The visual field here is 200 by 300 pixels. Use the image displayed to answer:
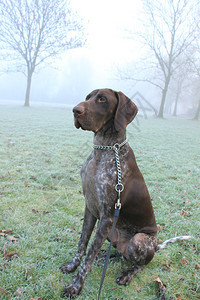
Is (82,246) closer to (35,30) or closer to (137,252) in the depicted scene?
(137,252)

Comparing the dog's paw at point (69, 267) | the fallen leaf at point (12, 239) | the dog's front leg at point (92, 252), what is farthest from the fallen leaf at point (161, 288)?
the fallen leaf at point (12, 239)

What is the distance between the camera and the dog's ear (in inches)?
89.1

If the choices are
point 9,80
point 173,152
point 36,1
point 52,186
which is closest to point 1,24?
point 36,1

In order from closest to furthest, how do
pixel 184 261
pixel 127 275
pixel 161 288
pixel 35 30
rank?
pixel 161 288, pixel 127 275, pixel 184 261, pixel 35 30

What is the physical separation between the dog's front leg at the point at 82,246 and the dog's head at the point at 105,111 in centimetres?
104

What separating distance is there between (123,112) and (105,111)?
19cm

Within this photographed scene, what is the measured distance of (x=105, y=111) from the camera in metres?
2.28

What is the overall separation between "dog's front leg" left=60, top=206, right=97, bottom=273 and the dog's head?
104 centimetres

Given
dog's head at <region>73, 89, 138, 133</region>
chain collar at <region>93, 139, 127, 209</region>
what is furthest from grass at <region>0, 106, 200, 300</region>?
dog's head at <region>73, 89, 138, 133</region>

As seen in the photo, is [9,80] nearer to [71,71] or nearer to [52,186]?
[71,71]

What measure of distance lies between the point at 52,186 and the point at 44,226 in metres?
1.48

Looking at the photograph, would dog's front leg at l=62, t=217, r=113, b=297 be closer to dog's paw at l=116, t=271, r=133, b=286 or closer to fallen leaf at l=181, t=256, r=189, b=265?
dog's paw at l=116, t=271, r=133, b=286

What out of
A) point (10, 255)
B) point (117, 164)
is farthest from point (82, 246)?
point (117, 164)

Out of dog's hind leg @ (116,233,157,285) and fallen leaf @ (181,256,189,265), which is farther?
fallen leaf @ (181,256,189,265)
